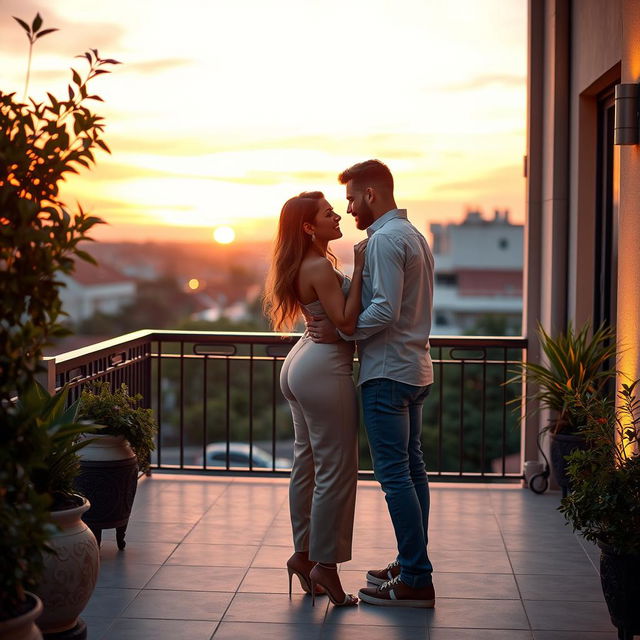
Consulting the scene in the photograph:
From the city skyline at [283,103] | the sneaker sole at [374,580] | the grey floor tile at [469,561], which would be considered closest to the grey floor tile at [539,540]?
the grey floor tile at [469,561]

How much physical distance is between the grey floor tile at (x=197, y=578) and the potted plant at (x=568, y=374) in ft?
6.29

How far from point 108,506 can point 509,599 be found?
1.72m

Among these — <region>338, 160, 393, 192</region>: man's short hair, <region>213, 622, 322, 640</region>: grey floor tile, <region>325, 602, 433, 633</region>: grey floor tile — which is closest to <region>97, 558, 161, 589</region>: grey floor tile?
<region>213, 622, 322, 640</region>: grey floor tile

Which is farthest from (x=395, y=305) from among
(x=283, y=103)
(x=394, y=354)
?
(x=283, y=103)

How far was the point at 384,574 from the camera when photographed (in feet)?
12.6

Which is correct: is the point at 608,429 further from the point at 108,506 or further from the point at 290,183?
the point at 290,183

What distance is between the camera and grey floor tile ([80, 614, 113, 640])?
3.30m

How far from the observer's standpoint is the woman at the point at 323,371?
3.55 metres

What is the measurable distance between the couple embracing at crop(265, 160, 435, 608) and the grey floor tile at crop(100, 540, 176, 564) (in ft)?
3.00

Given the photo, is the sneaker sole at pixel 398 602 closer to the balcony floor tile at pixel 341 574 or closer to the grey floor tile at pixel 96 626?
the balcony floor tile at pixel 341 574

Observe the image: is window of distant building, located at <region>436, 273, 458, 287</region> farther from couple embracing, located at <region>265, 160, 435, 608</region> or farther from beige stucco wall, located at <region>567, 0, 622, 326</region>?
couple embracing, located at <region>265, 160, 435, 608</region>

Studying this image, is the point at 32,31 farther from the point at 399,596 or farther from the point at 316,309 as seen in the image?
the point at 399,596

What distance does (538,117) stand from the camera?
609cm

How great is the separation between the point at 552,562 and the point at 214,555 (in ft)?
4.78
